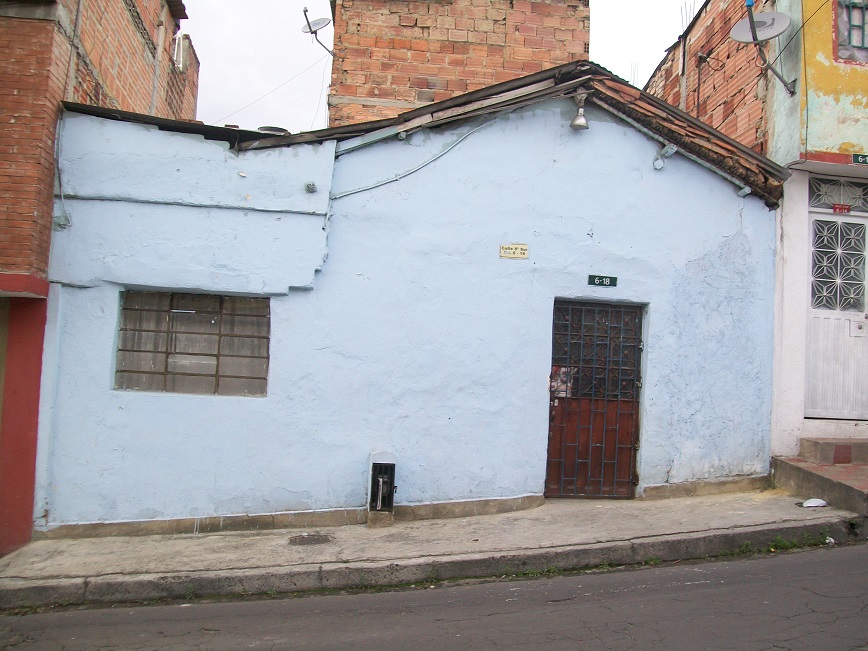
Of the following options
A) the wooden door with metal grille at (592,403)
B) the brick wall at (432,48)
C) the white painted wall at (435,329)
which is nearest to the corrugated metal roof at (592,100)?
the white painted wall at (435,329)

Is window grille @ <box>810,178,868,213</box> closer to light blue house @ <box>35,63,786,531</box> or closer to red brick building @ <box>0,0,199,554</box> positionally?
light blue house @ <box>35,63,786,531</box>

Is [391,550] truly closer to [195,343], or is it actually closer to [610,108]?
[195,343]

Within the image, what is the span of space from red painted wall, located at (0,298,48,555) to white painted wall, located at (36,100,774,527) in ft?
0.39

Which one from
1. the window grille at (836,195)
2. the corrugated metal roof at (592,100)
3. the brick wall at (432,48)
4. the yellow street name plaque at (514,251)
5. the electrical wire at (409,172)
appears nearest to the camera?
the corrugated metal roof at (592,100)

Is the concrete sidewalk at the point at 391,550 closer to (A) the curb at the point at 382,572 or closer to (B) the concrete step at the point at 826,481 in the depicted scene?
(A) the curb at the point at 382,572

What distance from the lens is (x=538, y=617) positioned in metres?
4.79

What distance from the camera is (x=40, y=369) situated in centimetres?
637

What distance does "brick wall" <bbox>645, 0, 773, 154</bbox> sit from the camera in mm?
8562

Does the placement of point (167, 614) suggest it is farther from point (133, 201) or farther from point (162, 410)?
point (133, 201)

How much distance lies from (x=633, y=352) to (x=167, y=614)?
5.15m

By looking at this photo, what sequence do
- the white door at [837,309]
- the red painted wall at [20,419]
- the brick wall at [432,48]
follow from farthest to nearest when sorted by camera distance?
the brick wall at [432,48], the white door at [837,309], the red painted wall at [20,419]

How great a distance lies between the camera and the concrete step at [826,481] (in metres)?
6.49

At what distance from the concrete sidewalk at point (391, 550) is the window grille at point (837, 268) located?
2567 mm

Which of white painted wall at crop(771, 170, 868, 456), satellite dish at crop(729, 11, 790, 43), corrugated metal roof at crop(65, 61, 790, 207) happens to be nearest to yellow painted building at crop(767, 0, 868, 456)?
white painted wall at crop(771, 170, 868, 456)
